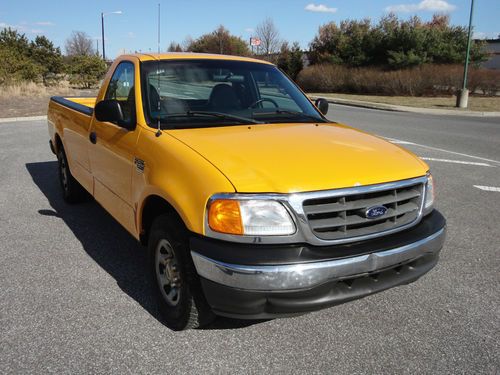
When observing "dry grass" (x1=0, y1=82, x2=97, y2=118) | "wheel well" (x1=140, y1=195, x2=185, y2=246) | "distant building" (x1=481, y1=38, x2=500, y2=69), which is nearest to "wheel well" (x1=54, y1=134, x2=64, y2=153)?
"wheel well" (x1=140, y1=195, x2=185, y2=246)

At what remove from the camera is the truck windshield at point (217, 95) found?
3.69 meters

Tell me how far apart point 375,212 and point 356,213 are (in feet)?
0.40

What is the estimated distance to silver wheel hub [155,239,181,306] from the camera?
3056 mm

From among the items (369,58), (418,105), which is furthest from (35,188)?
(369,58)

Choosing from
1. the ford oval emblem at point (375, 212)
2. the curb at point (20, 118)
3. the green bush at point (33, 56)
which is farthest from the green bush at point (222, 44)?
the ford oval emblem at point (375, 212)

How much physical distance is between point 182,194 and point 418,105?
23477 mm

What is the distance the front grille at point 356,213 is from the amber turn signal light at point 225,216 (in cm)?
38

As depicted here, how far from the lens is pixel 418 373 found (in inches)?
107

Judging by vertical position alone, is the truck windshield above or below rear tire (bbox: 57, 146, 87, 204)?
above

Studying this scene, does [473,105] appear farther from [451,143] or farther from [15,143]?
[15,143]

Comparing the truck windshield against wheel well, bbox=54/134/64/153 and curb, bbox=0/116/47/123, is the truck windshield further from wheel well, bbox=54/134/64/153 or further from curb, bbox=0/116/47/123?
curb, bbox=0/116/47/123

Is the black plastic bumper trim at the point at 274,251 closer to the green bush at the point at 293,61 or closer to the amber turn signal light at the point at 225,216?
the amber turn signal light at the point at 225,216

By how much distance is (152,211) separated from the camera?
3385mm

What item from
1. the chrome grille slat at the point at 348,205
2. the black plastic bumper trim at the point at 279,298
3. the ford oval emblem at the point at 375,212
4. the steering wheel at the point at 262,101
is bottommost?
the black plastic bumper trim at the point at 279,298
